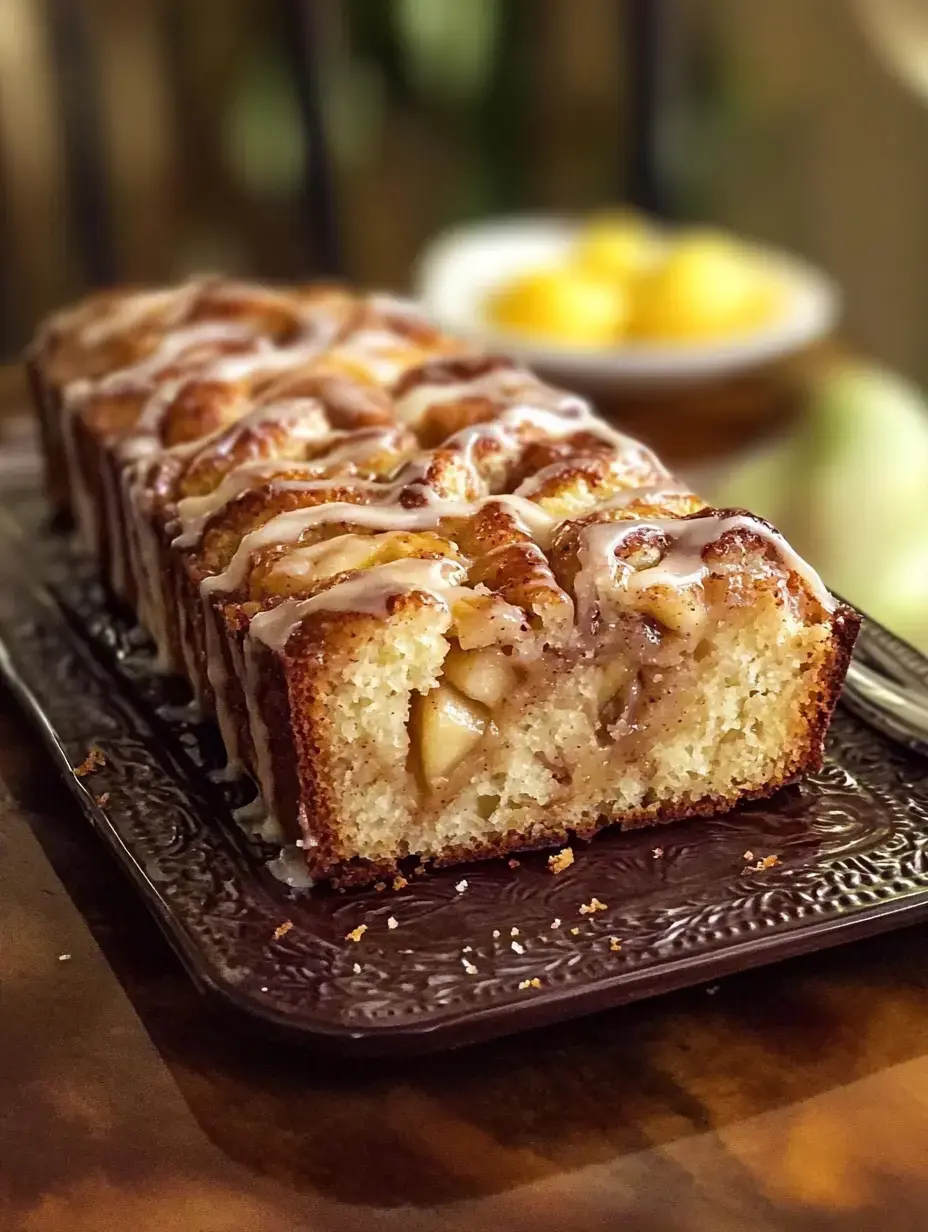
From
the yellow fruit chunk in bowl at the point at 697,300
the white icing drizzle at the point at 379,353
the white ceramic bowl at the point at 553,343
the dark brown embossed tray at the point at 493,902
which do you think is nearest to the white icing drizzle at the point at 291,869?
the dark brown embossed tray at the point at 493,902

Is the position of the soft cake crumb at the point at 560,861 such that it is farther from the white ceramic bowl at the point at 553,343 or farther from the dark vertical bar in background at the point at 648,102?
the dark vertical bar in background at the point at 648,102

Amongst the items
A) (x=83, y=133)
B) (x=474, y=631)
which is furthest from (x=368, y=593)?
(x=83, y=133)

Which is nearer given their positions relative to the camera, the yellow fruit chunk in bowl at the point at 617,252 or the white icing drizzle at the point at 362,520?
the white icing drizzle at the point at 362,520

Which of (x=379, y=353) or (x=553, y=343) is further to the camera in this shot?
(x=553, y=343)

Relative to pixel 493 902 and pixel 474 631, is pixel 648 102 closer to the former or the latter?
pixel 474 631

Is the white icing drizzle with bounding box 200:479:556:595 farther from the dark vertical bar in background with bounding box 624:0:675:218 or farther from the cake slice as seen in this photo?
the dark vertical bar in background with bounding box 624:0:675:218

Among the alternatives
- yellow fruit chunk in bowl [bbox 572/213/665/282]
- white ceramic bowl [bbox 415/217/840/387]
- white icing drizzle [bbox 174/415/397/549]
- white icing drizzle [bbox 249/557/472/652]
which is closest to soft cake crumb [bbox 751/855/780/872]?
white icing drizzle [bbox 249/557/472/652]
